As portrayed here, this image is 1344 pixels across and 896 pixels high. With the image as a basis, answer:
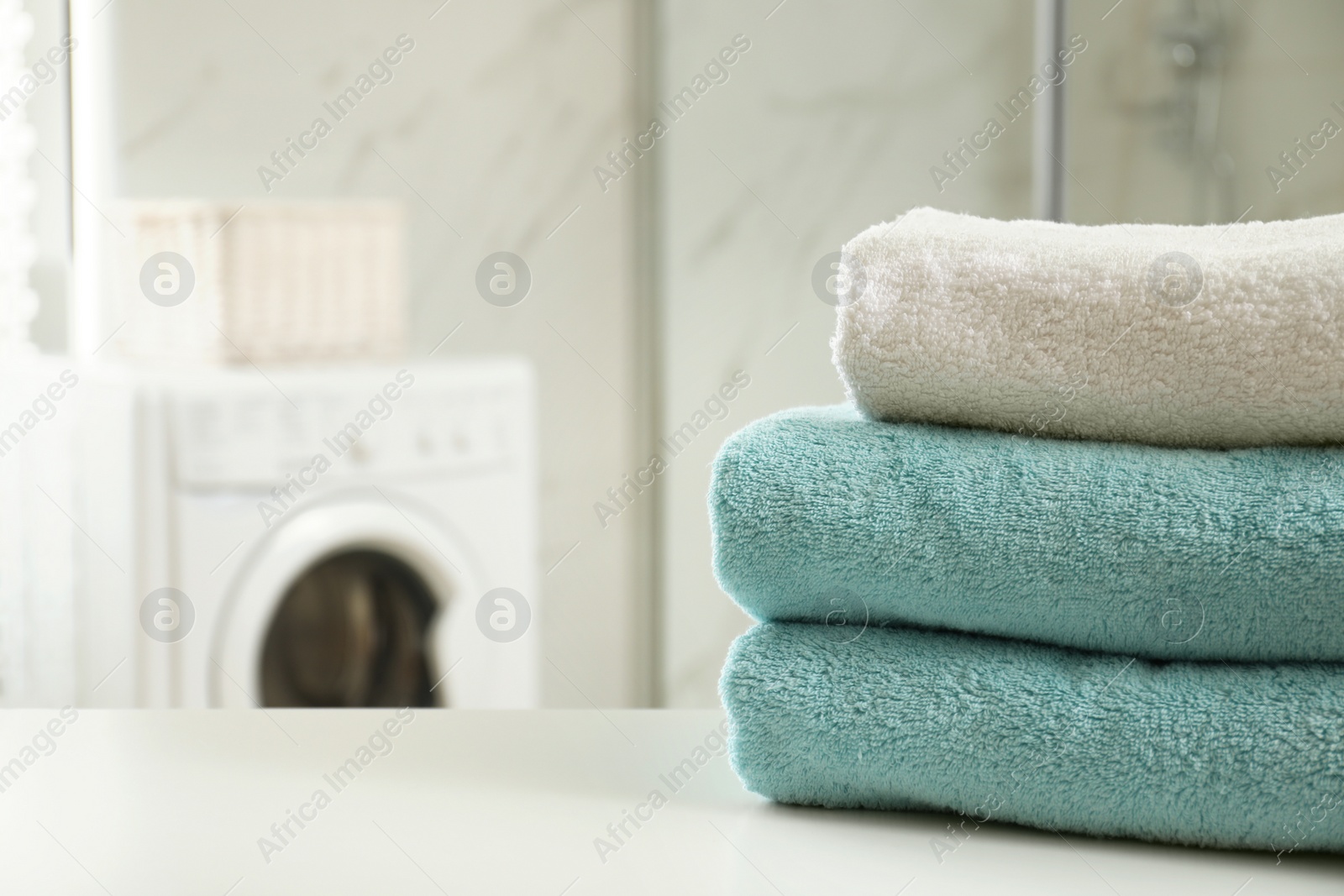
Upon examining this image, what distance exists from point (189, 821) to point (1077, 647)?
321 millimetres

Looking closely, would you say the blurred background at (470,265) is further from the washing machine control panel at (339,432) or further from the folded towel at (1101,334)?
the folded towel at (1101,334)

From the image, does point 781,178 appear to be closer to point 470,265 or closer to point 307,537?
point 470,265

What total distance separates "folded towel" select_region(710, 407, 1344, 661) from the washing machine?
114cm

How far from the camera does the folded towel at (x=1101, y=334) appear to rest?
40cm

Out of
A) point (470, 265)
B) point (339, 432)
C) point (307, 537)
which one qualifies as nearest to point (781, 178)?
point (470, 265)

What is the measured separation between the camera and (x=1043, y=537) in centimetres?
41

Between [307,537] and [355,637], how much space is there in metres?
0.25

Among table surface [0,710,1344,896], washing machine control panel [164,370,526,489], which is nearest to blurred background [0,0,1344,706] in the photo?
washing machine control panel [164,370,526,489]

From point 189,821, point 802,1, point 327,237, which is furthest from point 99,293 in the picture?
point 189,821

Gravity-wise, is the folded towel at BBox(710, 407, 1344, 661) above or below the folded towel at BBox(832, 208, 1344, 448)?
below

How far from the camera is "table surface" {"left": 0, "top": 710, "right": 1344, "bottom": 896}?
0.38 m

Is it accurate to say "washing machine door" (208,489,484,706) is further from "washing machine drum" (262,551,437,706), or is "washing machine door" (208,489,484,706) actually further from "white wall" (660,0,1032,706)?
"white wall" (660,0,1032,706)

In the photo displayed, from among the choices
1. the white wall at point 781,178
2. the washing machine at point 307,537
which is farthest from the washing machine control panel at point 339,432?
the white wall at point 781,178

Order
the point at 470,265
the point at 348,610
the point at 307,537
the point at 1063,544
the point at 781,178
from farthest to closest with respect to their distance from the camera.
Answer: the point at 470,265, the point at 781,178, the point at 348,610, the point at 307,537, the point at 1063,544
